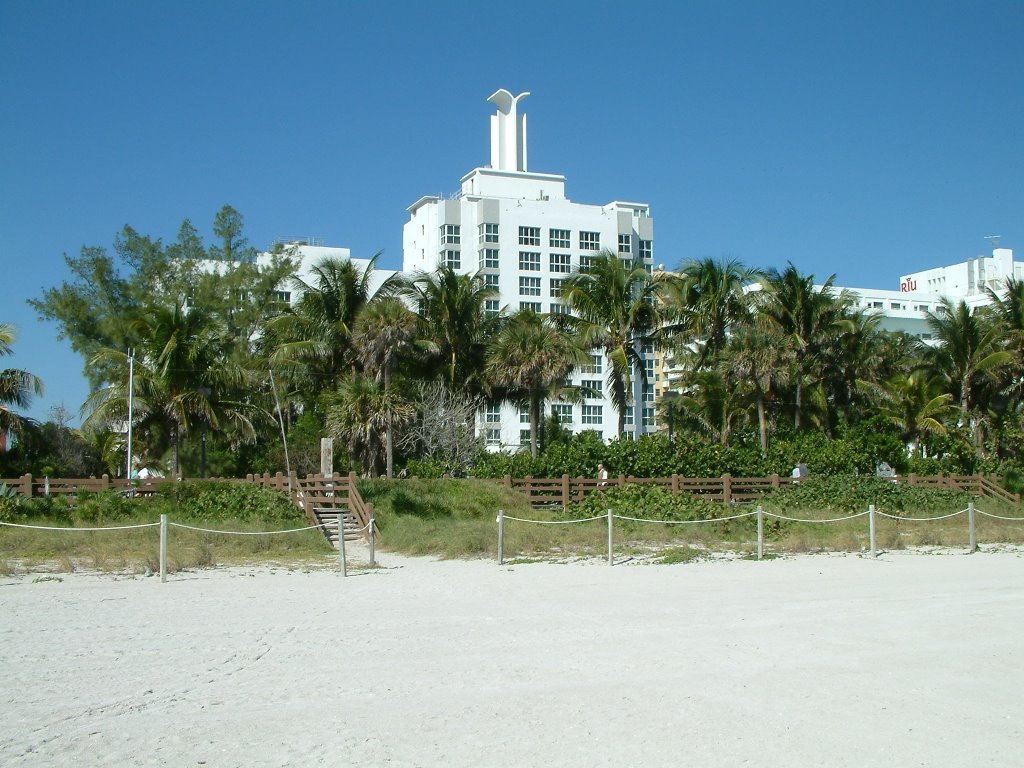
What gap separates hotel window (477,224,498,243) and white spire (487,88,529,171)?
9.16 m


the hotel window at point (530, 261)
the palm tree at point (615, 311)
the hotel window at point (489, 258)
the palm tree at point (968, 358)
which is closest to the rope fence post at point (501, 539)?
the palm tree at point (615, 311)

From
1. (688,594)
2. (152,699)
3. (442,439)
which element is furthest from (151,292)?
(152,699)

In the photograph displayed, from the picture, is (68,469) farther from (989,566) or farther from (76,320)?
(989,566)

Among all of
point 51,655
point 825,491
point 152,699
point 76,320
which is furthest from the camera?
point 76,320

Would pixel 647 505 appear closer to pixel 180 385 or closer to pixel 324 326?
pixel 180 385

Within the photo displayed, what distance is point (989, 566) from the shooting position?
20578 millimetres

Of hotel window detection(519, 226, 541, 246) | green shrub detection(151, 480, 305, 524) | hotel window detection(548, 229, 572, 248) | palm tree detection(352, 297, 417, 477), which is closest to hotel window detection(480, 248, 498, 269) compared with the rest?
hotel window detection(519, 226, 541, 246)

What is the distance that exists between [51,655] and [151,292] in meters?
46.1

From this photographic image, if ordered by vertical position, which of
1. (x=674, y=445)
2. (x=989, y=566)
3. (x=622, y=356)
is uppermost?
(x=622, y=356)

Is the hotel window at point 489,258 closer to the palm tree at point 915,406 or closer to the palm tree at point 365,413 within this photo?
the palm tree at point 915,406

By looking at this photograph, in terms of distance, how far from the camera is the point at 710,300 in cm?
4588

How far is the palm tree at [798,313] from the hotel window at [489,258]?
37227mm

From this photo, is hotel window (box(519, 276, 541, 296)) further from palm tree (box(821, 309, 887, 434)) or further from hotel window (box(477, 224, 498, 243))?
palm tree (box(821, 309, 887, 434))

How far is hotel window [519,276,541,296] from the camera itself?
3361 inches
